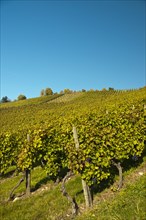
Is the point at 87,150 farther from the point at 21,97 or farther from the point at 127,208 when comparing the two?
the point at 21,97

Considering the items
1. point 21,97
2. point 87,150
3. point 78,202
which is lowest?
point 78,202

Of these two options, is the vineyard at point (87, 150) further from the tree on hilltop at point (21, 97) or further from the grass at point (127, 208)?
the tree on hilltop at point (21, 97)

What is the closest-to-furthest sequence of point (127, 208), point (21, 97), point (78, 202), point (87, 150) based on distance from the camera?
1. point (127, 208)
2. point (87, 150)
3. point (78, 202)
4. point (21, 97)

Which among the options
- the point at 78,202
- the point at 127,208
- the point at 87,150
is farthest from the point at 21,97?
the point at 127,208

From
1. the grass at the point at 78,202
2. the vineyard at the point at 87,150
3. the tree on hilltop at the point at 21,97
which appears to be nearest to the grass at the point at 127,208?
the grass at the point at 78,202

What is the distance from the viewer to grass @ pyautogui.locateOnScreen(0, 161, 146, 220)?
23.1 ft

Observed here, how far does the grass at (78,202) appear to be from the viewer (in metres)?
7.03

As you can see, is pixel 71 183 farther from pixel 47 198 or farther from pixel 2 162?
pixel 2 162

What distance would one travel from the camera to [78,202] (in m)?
9.75

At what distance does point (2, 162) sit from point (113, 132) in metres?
8.45

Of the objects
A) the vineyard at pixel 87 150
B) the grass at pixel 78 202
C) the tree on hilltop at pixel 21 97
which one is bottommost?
the grass at pixel 78 202

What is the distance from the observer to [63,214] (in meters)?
9.11

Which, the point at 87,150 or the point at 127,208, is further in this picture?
the point at 87,150

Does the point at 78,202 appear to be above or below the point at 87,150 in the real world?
below
